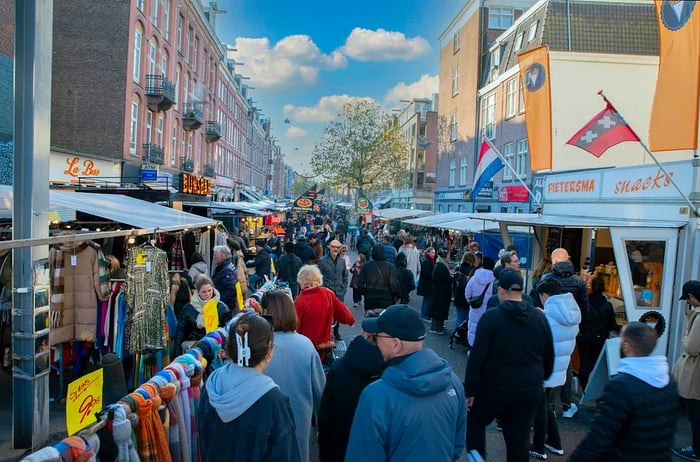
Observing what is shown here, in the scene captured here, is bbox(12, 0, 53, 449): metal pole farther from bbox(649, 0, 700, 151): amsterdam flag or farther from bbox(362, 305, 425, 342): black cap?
bbox(649, 0, 700, 151): amsterdam flag

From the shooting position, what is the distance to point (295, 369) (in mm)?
3322

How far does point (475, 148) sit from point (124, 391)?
28.2 metres

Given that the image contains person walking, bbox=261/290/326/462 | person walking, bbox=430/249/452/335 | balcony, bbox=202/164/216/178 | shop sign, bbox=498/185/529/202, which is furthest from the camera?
balcony, bbox=202/164/216/178

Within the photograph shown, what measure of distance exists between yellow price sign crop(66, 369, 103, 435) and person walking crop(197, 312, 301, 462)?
25.9 inches

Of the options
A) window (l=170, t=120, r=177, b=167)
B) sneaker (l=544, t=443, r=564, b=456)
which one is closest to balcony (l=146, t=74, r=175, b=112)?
window (l=170, t=120, r=177, b=167)

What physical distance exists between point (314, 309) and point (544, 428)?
2416 millimetres

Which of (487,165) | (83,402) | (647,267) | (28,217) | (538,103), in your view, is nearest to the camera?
(83,402)

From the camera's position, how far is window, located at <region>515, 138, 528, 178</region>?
2278 centimetres

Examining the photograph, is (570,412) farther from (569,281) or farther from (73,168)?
(73,168)

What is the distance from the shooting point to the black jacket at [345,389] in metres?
2.94

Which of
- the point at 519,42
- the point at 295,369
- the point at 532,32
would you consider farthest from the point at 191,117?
the point at 295,369

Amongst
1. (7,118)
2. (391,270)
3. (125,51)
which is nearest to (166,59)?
(125,51)

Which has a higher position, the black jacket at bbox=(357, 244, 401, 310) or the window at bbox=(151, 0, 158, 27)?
the window at bbox=(151, 0, 158, 27)

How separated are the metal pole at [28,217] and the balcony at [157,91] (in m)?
20.9
